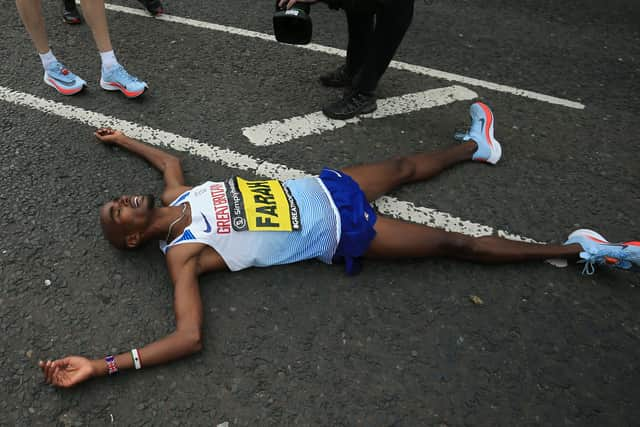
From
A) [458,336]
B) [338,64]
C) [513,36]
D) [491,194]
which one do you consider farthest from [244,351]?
[513,36]

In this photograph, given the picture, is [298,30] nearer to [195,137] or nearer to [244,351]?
[195,137]

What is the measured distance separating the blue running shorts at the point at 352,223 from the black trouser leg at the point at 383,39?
129 centimetres

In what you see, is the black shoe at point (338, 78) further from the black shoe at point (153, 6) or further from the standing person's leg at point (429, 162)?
the black shoe at point (153, 6)

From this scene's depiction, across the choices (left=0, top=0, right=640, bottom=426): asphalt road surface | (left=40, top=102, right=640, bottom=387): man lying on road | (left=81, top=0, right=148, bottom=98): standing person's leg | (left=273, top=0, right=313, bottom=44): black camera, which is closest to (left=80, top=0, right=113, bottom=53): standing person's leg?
(left=81, top=0, right=148, bottom=98): standing person's leg

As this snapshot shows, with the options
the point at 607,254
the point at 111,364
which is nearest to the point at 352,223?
the point at 111,364

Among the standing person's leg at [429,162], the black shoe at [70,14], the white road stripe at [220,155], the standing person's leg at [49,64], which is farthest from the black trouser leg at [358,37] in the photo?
the black shoe at [70,14]

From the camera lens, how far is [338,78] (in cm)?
427

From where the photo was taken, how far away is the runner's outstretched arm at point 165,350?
2262mm

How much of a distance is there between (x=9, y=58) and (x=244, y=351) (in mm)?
3712

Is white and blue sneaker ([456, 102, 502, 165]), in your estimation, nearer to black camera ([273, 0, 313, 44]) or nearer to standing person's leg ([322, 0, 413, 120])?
standing person's leg ([322, 0, 413, 120])

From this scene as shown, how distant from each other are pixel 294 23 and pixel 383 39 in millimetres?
719

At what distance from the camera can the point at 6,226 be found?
2979 mm

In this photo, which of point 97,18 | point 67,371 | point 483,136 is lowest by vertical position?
point 67,371

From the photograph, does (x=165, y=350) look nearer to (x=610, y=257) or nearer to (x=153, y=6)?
(x=610, y=257)
